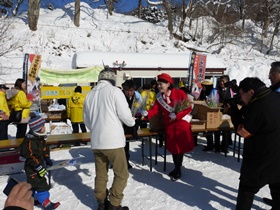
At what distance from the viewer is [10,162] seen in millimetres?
4457

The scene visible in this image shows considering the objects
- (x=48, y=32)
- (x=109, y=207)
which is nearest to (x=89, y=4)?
(x=48, y=32)

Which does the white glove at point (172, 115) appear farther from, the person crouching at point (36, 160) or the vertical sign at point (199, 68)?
the vertical sign at point (199, 68)

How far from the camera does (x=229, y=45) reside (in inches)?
933

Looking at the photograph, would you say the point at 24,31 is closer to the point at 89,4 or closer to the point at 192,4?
the point at 89,4

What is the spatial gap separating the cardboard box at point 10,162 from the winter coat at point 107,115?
7.01 ft

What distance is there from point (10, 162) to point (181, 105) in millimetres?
3054

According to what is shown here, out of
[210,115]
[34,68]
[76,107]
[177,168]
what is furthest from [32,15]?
[177,168]

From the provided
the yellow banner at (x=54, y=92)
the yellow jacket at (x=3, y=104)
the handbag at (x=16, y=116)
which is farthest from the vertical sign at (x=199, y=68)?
the yellow jacket at (x=3, y=104)

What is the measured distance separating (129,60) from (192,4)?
15.1 metres

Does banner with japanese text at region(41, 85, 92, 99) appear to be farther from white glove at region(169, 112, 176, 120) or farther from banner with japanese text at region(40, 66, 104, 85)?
white glove at region(169, 112, 176, 120)

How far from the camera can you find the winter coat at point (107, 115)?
9.73 ft

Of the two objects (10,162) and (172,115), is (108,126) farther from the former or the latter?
(10,162)

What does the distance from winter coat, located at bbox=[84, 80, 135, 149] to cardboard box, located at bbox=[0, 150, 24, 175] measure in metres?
2.14

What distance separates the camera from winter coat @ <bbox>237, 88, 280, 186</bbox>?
2.41m
